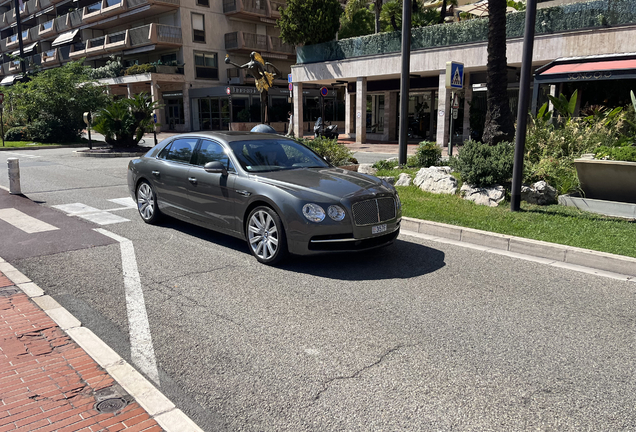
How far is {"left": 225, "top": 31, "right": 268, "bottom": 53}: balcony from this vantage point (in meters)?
42.0

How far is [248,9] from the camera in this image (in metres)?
42.4

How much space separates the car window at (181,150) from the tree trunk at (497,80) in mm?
6879

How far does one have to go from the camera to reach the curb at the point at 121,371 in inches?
116

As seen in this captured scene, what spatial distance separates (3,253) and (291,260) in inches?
152

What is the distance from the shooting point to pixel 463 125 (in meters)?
26.7

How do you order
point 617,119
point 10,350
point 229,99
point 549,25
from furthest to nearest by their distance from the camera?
1. point 229,99
2. point 549,25
3. point 617,119
4. point 10,350

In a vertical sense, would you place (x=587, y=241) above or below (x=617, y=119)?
below

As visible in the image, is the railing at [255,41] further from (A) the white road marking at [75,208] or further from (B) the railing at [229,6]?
(A) the white road marking at [75,208]

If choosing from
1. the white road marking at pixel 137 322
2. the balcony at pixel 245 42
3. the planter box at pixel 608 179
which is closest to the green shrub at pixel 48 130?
the balcony at pixel 245 42

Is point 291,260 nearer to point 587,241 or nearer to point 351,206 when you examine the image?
point 351,206

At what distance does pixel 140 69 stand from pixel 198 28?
589cm

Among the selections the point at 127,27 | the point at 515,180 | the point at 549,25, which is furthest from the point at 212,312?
the point at 127,27

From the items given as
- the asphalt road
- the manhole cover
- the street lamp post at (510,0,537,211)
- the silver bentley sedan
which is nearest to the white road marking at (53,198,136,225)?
the silver bentley sedan

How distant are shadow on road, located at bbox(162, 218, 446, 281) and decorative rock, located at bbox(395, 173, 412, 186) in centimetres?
407
